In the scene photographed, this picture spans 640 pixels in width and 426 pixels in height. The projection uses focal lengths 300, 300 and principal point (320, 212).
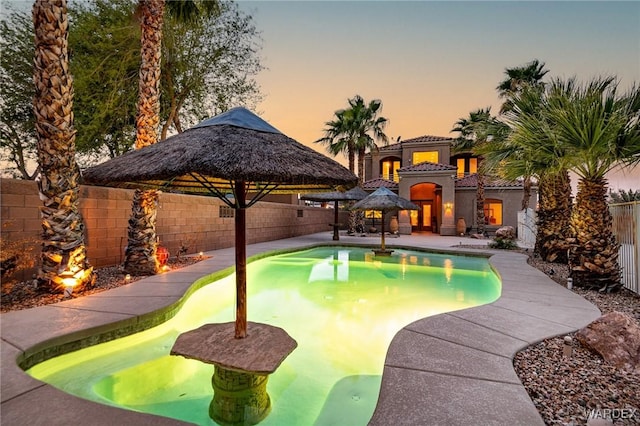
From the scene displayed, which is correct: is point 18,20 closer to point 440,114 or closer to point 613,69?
point 613,69

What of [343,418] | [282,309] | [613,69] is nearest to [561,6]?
[613,69]

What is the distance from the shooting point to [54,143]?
5660mm

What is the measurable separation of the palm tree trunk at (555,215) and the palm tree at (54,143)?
42.3 feet

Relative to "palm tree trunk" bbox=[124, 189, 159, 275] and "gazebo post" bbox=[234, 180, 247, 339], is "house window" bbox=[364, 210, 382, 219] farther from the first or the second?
"gazebo post" bbox=[234, 180, 247, 339]

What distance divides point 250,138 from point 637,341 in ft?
15.6

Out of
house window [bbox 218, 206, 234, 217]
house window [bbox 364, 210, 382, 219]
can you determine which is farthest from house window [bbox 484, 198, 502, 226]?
house window [bbox 218, 206, 234, 217]

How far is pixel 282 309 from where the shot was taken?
6.94 metres

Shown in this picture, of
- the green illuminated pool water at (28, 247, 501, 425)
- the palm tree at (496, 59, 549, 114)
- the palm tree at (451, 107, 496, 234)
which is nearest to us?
the green illuminated pool water at (28, 247, 501, 425)

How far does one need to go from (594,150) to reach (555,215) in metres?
4.99

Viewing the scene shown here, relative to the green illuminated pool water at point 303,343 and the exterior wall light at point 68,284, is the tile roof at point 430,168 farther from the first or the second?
the exterior wall light at point 68,284

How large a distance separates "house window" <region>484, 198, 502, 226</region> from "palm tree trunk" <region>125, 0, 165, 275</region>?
23.1m

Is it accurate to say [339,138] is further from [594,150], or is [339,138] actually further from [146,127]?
[594,150]

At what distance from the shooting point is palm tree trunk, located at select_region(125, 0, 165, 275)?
767 centimetres

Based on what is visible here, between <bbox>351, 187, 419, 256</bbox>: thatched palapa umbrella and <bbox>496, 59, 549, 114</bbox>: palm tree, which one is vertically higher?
<bbox>496, 59, 549, 114</bbox>: palm tree
